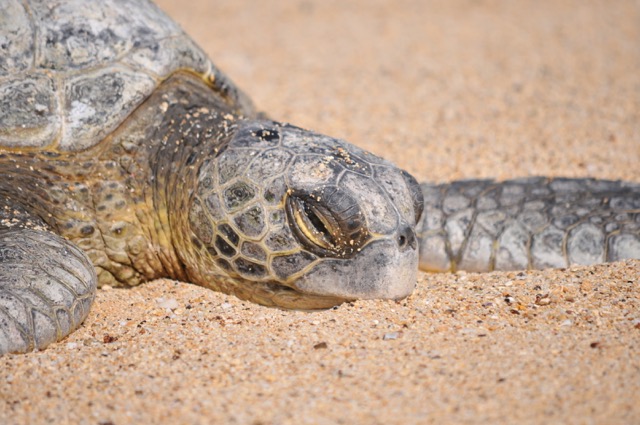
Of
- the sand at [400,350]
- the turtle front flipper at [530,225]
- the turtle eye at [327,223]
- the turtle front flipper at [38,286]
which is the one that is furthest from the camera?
the turtle front flipper at [530,225]

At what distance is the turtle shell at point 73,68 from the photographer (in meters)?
3.01

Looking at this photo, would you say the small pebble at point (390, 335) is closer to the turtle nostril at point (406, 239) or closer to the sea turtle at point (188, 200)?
the sea turtle at point (188, 200)

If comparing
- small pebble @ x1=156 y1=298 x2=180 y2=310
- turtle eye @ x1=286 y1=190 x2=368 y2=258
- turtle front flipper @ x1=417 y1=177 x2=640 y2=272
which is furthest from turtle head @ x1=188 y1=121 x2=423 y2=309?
turtle front flipper @ x1=417 y1=177 x2=640 y2=272

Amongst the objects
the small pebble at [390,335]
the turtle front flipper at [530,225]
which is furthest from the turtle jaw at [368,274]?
the turtle front flipper at [530,225]

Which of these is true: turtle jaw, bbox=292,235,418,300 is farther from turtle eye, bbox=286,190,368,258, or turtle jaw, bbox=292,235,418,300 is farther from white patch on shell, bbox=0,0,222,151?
white patch on shell, bbox=0,0,222,151

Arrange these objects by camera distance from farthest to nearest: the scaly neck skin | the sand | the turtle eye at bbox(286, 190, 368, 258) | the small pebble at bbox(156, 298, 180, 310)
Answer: the scaly neck skin < the small pebble at bbox(156, 298, 180, 310) < the turtle eye at bbox(286, 190, 368, 258) < the sand

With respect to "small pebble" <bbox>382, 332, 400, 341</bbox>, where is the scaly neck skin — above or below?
above

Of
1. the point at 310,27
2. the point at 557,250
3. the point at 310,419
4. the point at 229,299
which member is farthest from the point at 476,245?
the point at 310,27

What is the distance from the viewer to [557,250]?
3158mm

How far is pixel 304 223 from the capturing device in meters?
2.67

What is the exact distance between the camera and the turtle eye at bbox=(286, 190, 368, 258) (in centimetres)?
261

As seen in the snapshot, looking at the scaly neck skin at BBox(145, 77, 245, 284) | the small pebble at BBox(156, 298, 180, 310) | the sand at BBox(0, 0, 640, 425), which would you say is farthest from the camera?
the scaly neck skin at BBox(145, 77, 245, 284)

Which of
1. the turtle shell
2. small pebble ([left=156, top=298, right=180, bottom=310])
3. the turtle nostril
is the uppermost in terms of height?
the turtle shell

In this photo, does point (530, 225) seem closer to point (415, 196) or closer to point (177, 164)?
point (415, 196)
